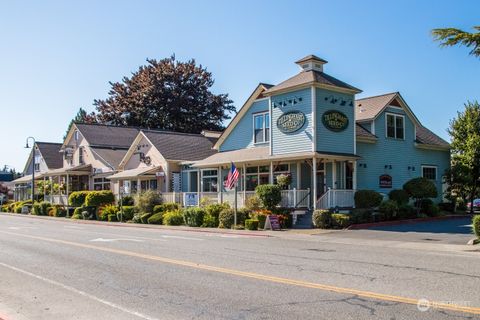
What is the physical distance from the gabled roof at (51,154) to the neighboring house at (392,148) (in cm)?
3710

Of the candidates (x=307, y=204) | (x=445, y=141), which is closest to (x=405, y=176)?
(x=445, y=141)

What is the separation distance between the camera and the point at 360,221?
84.6 ft

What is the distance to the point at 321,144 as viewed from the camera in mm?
27453

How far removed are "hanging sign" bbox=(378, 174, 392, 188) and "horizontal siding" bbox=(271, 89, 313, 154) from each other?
655cm

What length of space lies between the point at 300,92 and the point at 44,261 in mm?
17683

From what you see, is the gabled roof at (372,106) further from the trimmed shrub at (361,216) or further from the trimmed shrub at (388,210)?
the trimmed shrub at (361,216)

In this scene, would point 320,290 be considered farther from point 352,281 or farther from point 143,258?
point 143,258

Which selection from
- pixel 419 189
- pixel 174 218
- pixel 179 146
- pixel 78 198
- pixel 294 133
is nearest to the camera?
pixel 294 133

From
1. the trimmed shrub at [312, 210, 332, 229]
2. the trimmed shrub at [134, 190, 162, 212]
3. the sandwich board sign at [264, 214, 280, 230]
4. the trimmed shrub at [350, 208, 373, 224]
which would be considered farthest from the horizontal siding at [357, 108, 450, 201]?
the trimmed shrub at [134, 190, 162, 212]

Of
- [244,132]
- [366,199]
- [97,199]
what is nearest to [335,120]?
[366,199]

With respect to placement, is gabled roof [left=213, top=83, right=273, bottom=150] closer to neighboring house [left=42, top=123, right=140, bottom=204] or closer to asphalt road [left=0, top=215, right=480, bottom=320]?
neighboring house [left=42, top=123, right=140, bottom=204]

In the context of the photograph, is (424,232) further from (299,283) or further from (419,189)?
(299,283)

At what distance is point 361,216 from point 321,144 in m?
4.30

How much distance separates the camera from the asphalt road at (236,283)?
7.84 m
